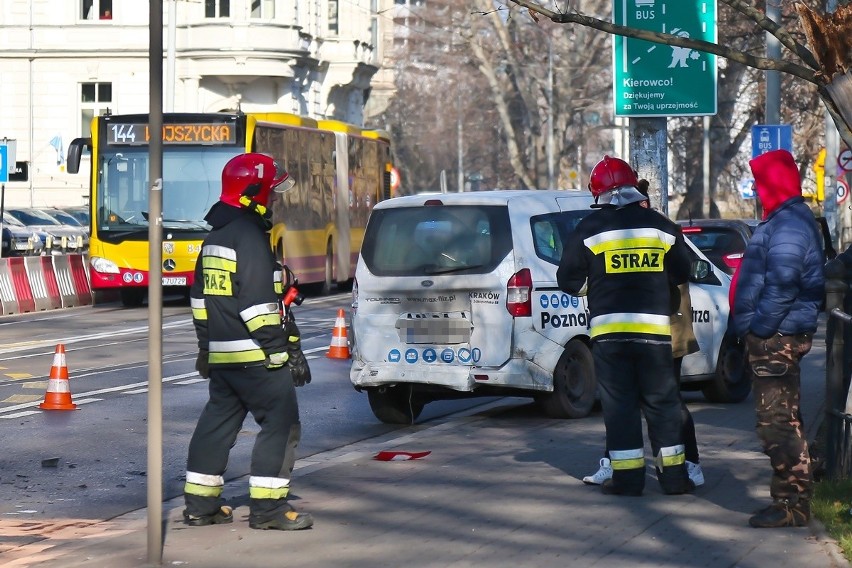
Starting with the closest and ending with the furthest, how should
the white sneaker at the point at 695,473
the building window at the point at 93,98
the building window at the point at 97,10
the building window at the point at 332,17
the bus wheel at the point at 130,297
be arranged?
the white sneaker at the point at 695,473 → the bus wheel at the point at 130,297 → the building window at the point at 97,10 → the building window at the point at 93,98 → the building window at the point at 332,17

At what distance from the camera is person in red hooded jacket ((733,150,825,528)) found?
7320 millimetres

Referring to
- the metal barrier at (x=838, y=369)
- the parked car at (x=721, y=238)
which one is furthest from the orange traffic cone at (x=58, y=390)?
the parked car at (x=721, y=238)

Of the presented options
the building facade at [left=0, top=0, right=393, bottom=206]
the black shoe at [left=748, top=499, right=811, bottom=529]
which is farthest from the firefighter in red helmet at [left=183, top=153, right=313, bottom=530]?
the building facade at [left=0, top=0, right=393, bottom=206]

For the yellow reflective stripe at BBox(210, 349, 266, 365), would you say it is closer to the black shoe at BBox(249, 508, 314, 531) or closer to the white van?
the black shoe at BBox(249, 508, 314, 531)

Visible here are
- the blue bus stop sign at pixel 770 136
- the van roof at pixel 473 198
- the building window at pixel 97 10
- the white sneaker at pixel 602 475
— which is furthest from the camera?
the building window at pixel 97 10

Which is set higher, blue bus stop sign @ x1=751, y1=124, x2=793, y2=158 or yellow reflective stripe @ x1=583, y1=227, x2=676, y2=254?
blue bus stop sign @ x1=751, y1=124, x2=793, y2=158

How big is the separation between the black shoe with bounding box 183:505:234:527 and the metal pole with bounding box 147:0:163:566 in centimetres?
91

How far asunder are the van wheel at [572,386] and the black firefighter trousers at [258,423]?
4412mm

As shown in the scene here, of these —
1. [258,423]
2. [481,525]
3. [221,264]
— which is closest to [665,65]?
[481,525]

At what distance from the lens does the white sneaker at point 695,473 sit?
27.8 ft

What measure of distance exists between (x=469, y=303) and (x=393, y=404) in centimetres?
136

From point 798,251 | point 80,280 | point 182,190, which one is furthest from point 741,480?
point 80,280

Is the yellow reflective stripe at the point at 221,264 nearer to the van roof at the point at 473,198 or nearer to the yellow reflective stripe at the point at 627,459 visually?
the yellow reflective stripe at the point at 627,459

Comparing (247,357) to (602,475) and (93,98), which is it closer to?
(602,475)
